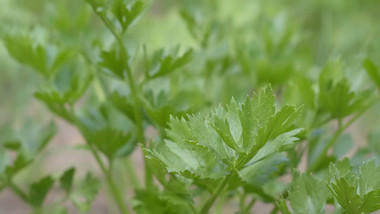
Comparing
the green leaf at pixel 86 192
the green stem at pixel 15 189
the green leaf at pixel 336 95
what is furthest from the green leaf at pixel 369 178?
the green stem at pixel 15 189

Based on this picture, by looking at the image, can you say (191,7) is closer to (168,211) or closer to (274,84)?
(274,84)

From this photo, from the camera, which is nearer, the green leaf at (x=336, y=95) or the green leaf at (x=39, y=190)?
the green leaf at (x=336, y=95)

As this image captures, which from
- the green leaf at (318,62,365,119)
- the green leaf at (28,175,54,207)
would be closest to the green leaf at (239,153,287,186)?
the green leaf at (318,62,365,119)

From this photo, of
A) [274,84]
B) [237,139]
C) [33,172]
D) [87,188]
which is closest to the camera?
[237,139]

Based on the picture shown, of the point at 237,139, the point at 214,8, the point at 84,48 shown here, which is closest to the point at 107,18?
the point at 84,48

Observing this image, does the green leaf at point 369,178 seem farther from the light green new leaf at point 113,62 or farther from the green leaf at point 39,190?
the green leaf at point 39,190

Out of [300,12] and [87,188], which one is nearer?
[87,188]
